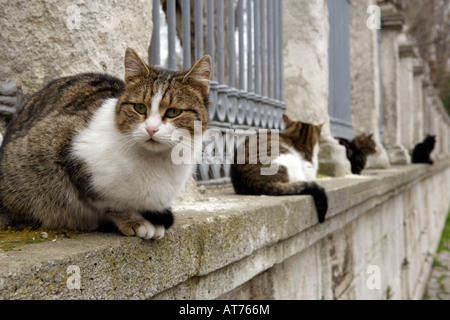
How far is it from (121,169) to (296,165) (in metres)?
2.16

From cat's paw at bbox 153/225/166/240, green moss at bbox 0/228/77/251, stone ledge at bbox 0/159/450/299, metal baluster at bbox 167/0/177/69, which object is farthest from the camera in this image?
metal baluster at bbox 167/0/177/69

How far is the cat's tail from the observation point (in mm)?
Result: 2924

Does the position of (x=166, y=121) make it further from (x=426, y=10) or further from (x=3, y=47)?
(x=426, y=10)

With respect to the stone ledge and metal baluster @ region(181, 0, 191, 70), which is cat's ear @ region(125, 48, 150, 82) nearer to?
the stone ledge

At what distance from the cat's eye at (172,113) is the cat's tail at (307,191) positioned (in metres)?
1.57

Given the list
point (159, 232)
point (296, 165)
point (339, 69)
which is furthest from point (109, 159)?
point (339, 69)

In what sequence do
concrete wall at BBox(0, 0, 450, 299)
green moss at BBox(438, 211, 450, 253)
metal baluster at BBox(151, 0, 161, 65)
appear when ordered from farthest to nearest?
green moss at BBox(438, 211, 450, 253), metal baluster at BBox(151, 0, 161, 65), concrete wall at BBox(0, 0, 450, 299)

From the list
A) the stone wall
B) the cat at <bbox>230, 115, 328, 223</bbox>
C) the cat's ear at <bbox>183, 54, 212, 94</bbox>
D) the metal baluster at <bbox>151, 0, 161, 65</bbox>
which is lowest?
the cat at <bbox>230, 115, 328, 223</bbox>

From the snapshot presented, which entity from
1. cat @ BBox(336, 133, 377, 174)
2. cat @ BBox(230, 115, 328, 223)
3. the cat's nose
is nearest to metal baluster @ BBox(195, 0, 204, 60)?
cat @ BBox(230, 115, 328, 223)

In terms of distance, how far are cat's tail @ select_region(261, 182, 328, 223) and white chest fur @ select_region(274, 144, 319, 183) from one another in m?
0.23

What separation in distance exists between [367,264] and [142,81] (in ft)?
12.5

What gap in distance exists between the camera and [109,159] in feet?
4.95

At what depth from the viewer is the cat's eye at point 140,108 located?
155 centimetres

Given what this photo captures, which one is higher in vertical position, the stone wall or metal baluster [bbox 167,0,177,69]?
metal baluster [bbox 167,0,177,69]
